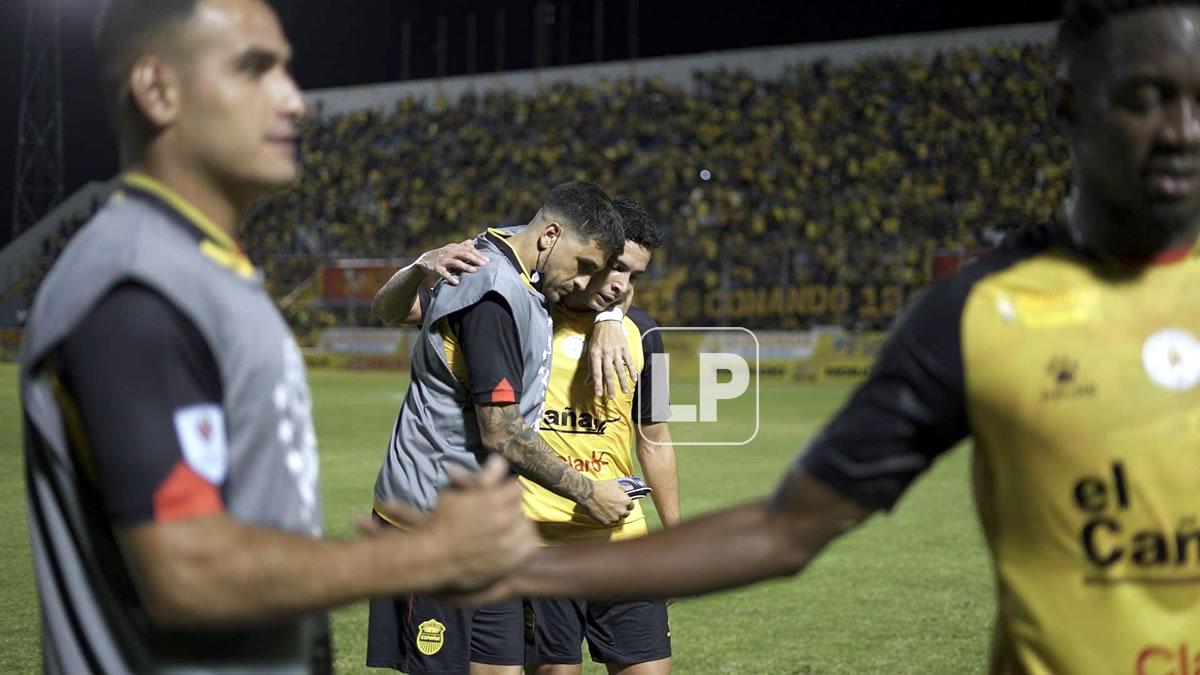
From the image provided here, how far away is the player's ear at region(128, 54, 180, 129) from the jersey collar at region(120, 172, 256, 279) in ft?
0.34

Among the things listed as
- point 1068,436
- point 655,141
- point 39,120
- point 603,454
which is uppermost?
point 1068,436

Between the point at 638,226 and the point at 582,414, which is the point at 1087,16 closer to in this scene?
the point at 638,226

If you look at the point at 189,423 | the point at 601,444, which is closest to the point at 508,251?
the point at 601,444

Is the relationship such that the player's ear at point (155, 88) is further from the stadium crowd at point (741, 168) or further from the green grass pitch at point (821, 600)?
the stadium crowd at point (741, 168)

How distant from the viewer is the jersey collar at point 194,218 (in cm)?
191

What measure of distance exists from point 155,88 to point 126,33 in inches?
4.3

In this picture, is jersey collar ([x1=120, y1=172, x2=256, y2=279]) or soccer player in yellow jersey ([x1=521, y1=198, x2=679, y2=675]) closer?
jersey collar ([x1=120, y1=172, x2=256, y2=279])

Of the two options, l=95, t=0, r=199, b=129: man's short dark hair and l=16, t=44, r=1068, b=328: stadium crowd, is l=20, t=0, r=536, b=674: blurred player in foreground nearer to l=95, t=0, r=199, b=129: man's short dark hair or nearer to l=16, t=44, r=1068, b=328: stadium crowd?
l=95, t=0, r=199, b=129: man's short dark hair

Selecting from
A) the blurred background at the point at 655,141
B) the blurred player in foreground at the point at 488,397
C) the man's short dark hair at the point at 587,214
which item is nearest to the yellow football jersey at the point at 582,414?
the blurred player in foreground at the point at 488,397

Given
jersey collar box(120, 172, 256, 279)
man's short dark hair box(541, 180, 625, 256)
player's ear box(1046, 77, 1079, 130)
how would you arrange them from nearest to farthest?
jersey collar box(120, 172, 256, 279) → player's ear box(1046, 77, 1079, 130) → man's short dark hair box(541, 180, 625, 256)

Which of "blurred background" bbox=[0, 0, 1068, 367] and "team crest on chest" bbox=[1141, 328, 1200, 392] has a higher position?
"team crest on chest" bbox=[1141, 328, 1200, 392]

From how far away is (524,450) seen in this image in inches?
180

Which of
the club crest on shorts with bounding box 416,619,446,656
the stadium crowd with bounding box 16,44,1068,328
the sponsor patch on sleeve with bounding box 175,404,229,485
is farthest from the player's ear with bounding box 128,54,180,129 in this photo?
the stadium crowd with bounding box 16,44,1068,328

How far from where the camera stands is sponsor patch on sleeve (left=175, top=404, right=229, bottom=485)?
1.72 metres
